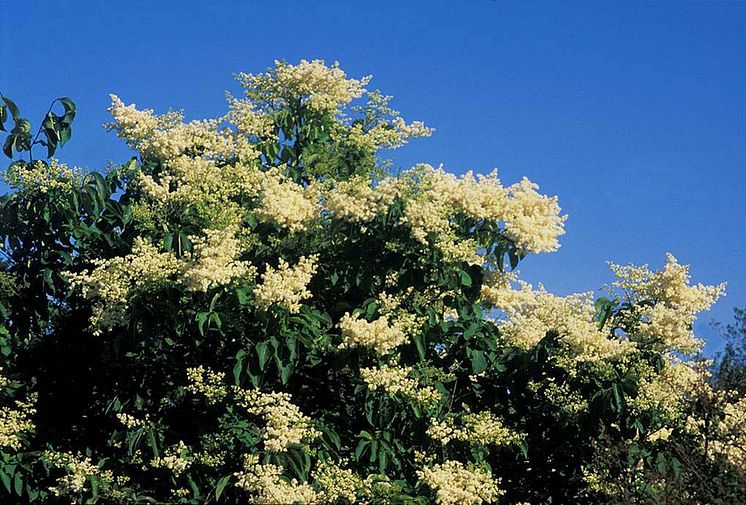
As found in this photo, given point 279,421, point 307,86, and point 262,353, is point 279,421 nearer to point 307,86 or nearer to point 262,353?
point 262,353

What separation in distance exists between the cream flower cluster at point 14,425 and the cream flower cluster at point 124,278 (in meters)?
1.45

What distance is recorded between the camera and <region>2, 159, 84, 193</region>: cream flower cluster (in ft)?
35.2

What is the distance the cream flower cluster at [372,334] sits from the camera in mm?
9102

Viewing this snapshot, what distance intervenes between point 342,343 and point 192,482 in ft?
6.29

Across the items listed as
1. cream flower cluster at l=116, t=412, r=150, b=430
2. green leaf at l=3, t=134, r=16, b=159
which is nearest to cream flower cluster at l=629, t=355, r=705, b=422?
cream flower cluster at l=116, t=412, r=150, b=430

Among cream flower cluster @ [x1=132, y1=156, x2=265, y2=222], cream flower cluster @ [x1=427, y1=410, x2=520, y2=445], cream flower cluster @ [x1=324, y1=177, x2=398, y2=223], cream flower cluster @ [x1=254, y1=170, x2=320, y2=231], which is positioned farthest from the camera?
cream flower cluster @ [x1=132, y1=156, x2=265, y2=222]

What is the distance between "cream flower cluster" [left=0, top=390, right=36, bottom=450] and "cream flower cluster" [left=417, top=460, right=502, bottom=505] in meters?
4.13

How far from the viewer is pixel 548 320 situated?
429 inches

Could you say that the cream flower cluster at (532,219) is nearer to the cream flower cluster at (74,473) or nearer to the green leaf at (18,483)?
the cream flower cluster at (74,473)

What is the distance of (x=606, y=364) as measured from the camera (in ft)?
32.7

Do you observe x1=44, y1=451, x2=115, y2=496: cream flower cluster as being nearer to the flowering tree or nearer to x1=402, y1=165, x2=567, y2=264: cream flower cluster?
the flowering tree

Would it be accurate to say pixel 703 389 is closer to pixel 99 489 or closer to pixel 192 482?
pixel 192 482

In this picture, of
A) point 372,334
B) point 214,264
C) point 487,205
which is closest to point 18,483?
point 214,264

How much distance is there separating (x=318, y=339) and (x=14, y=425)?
3.30 meters
